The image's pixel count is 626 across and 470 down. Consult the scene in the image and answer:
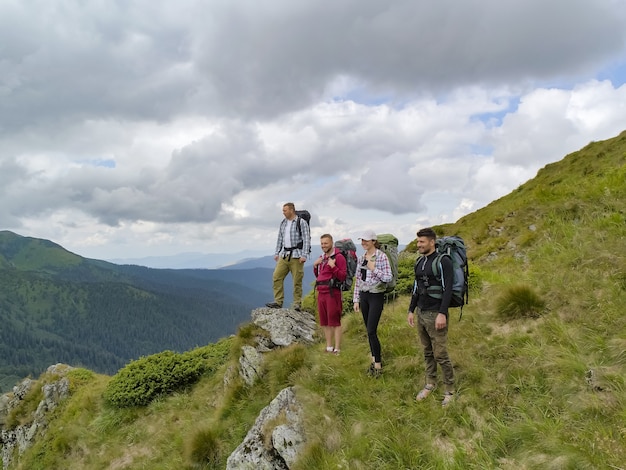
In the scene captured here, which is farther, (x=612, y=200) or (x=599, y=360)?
(x=612, y=200)

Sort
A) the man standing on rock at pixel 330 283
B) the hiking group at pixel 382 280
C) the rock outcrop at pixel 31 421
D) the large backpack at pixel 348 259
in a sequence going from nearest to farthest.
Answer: the hiking group at pixel 382 280 → the man standing on rock at pixel 330 283 → the large backpack at pixel 348 259 → the rock outcrop at pixel 31 421

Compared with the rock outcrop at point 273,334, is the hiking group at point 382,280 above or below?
above

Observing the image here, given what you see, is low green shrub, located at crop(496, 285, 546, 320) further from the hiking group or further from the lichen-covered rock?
the lichen-covered rock

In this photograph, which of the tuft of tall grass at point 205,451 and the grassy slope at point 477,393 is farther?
the tuft of tall grass at point 205,451

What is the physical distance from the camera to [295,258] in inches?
453

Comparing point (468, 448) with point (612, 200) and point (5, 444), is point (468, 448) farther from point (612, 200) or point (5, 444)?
point (5, 444)

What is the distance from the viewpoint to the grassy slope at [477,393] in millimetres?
5113

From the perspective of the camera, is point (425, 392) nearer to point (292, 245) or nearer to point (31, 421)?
point (292, 245)

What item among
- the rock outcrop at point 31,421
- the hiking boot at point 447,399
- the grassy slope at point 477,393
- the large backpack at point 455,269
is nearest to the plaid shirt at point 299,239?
the grassy slope at point 477,393

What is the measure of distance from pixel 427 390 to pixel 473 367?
1057mm

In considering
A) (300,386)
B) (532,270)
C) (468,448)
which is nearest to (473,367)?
(468,448)

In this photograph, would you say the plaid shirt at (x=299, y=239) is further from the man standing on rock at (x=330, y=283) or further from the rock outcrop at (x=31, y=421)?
the rock outcrop at (x=31, y=421)

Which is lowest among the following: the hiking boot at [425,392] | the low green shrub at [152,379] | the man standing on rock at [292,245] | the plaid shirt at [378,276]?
the low green shrub at [152,379]

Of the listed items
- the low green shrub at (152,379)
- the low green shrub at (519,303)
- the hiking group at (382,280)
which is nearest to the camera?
the hiking group at (382,280)
